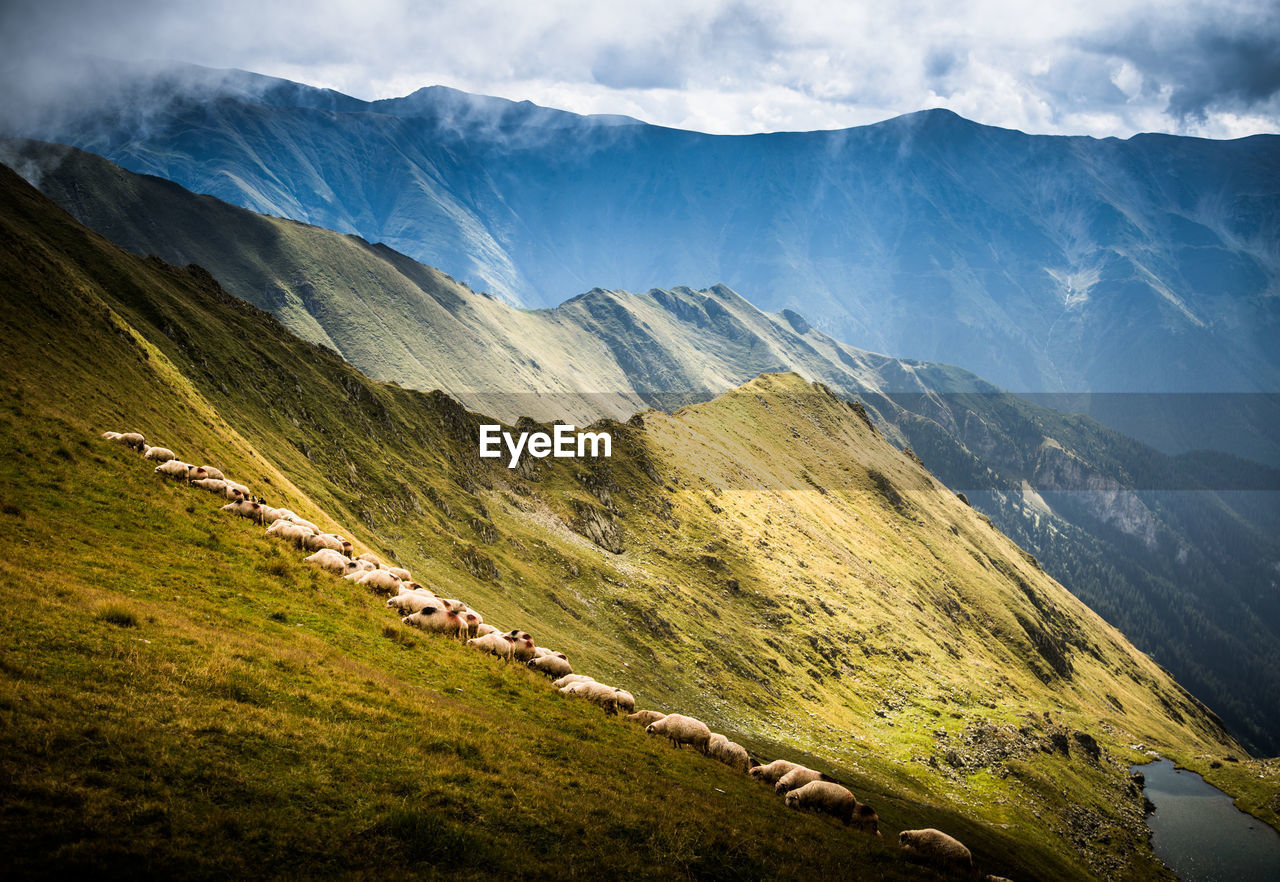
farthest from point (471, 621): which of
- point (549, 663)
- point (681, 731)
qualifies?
point (681, 731)

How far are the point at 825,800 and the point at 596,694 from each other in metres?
10.3

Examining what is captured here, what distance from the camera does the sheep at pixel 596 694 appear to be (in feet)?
98.3

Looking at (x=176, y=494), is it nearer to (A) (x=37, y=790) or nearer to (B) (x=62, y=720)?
(B) (x=62, y=720)

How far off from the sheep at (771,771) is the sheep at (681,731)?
2.33m

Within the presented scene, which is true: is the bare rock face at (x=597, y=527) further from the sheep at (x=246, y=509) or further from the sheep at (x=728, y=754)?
the sheep at (x=728, y=754)

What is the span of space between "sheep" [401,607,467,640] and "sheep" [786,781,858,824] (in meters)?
15.6

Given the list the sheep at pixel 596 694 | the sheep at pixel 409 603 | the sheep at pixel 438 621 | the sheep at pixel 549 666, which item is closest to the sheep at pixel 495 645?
the sheep at pixel 438 621

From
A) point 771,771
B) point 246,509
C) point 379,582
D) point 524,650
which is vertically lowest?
point 771,771

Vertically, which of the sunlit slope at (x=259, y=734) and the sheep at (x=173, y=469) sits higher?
the sheep at (x=173, y=469)

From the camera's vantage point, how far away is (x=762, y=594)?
119 metres

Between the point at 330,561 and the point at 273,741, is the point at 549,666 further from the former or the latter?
the point at 273,741

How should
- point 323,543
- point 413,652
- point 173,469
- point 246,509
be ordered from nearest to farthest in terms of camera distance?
point 413,652, point 246,509, point 173,469, point 323,543

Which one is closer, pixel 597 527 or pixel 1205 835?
pixel 1205 835

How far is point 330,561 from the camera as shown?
105 ft
